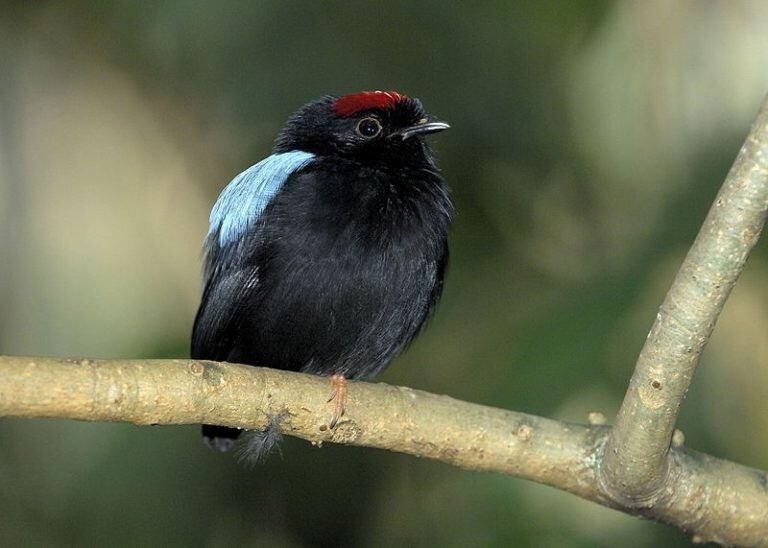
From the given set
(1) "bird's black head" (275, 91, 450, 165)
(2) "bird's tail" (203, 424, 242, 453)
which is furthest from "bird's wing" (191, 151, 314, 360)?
(2) "bird's tail" (203, 424, 242, 453)

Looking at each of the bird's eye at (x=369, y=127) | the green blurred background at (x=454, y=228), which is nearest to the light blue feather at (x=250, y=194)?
the bird's eye at (x=369, y=127)

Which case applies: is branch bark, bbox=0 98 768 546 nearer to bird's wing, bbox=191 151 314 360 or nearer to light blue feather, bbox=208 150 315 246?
bird's wing, bbox=191 151 314 360

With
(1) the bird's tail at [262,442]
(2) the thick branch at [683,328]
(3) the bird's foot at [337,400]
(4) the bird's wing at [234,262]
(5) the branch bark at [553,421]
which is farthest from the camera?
(4) the bird's wing at [234,262]

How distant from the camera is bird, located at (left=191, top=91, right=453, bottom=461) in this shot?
148 inches

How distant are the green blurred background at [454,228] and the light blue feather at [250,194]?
0.65 metres

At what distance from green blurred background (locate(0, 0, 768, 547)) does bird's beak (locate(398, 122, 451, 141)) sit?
1.99 feet

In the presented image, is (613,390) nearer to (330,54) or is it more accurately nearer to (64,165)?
(330,54)

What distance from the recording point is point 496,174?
513 centimetres

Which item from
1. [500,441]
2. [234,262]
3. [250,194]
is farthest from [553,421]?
[250,194]

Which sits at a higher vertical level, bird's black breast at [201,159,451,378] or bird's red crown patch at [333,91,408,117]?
bird's red crown patch at [333,91,408,117]

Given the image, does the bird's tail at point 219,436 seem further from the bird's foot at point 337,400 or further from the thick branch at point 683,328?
the thick branch at point 683,328

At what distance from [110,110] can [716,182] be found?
10.9ft

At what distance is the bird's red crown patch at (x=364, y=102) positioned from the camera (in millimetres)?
4230

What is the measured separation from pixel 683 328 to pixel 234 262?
180 centimetres
